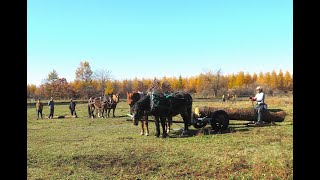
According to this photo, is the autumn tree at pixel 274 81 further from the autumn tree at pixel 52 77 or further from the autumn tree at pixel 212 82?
the autumn tree at pixel 52 77

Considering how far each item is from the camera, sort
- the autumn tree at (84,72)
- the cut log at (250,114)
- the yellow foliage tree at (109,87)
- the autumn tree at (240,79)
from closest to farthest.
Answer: the cut log at (250,114) < the yellow foliage tree at (109,87) < the autumn tree at (84,72) < the autumn tree at (240,79)

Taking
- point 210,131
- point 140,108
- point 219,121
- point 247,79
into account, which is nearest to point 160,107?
point 140,108

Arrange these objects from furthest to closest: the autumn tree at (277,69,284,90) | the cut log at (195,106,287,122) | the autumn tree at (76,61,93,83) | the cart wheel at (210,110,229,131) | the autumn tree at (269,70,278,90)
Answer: the autumn tree at (269,70,278,90)
the autumn tree at (277,69,284,90)
the autumn tree at (76,61,93,83)
the cut log at (195,106,287,122)
the cart wheel at (210,110,229,131)

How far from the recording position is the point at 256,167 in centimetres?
628

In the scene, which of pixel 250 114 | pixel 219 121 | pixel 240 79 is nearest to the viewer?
pixel 219 121

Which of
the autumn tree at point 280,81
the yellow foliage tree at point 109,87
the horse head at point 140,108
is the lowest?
the horse head at point 140,108

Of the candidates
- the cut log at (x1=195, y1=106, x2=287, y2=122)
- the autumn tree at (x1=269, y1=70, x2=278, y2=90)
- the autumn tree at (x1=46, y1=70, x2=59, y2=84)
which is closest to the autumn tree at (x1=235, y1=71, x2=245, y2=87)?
the autumn tree at (x1=269, y1=70, x2=278, y2=90)

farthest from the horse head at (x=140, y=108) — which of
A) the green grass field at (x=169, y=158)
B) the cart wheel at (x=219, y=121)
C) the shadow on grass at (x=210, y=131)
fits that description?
the cart wheel at (x=219, y=121)

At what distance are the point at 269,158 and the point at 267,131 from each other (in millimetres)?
4862

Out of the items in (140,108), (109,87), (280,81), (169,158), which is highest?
(280,81)

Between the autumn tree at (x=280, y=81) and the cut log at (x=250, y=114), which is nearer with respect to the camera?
the cut log at (x=250, y=114)

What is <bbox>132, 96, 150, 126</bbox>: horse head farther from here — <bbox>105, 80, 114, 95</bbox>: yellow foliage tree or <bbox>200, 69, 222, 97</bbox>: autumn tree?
<bbox>200, 69, 222, 97</bbox>: autumn tree

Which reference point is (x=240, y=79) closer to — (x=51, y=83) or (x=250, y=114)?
(x=51, y=83)

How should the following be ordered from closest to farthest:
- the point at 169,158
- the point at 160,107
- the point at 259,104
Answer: the point at 169,158 < the point at 160,107 < the point at 259,104
